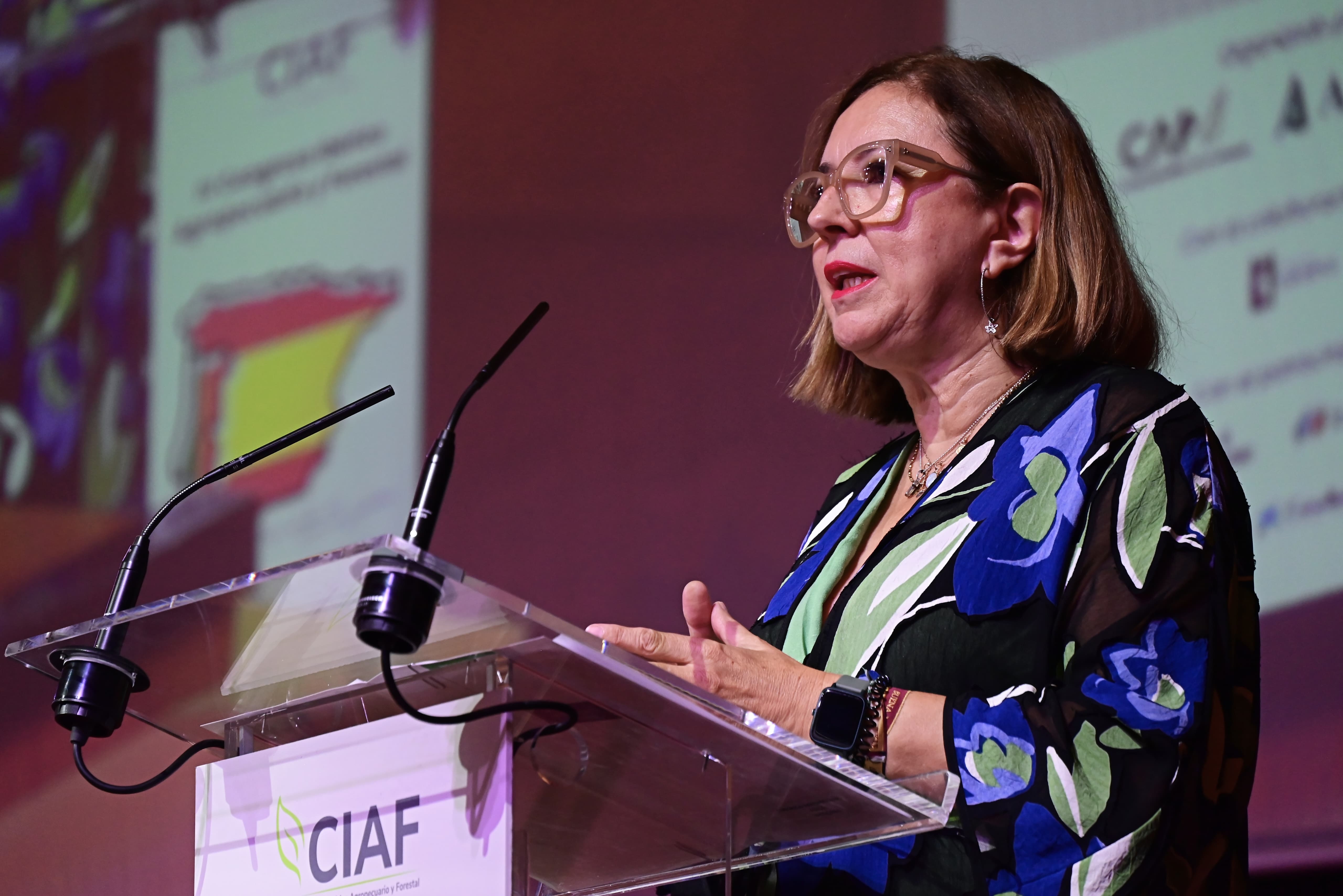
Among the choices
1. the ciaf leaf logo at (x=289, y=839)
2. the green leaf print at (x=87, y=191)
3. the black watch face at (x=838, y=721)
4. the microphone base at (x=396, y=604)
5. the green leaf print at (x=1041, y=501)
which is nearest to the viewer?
the microphone base at (x=396, y=604)

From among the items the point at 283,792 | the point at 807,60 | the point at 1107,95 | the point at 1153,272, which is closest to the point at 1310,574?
the point at 1153,272

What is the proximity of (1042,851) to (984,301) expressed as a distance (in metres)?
0.79

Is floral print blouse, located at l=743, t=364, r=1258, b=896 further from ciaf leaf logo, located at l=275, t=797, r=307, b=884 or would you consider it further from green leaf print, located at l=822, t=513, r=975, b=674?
ciaf leaf logo, located at l=275, t=797, r=307, b=884

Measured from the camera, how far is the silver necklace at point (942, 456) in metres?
1.77

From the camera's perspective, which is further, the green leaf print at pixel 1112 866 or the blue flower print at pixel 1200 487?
the blue flower print at pixel 1200 487

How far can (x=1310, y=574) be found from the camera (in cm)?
223

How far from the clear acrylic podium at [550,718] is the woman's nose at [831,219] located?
85 cm

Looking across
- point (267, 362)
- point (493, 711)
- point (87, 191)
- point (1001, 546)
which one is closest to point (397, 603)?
point (493, 711)

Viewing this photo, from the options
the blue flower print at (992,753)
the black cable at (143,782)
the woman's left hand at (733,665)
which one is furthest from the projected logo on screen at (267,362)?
the blue flower print at (992,753)

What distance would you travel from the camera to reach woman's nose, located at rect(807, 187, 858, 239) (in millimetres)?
1800

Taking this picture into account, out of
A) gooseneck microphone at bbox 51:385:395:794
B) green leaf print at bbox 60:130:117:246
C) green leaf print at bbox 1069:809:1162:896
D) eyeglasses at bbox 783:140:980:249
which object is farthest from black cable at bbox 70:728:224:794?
green leaf print at bbox 60:130:117:246

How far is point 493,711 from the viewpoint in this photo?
1.01 m

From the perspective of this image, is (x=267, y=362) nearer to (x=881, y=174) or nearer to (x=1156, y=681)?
(x=881, y=174)

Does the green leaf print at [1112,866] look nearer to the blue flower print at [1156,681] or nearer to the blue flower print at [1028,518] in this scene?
the blue flower print at [1156,681]
